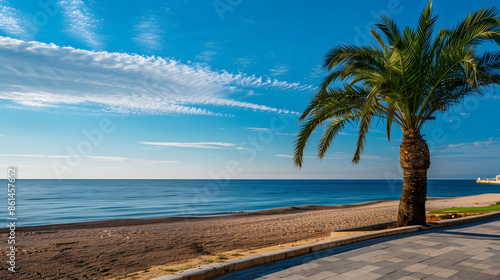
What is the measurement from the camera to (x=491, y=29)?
7.87 metres

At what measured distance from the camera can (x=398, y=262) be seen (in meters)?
5.27

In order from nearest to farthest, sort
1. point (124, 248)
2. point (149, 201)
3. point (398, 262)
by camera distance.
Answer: point (398, 262) → point (124, 248) → point (149, 201)

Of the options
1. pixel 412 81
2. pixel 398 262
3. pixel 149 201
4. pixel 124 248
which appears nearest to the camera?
pixel 398 262

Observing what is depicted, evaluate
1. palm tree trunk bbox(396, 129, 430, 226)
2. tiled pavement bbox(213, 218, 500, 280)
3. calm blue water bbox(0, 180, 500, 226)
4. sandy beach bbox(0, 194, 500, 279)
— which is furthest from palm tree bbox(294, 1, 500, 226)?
calm blue water bbox(0, 180, 500, 226)

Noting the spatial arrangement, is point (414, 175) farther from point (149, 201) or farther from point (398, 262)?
point (149, 201)

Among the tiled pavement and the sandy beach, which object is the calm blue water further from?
the tiled pavement

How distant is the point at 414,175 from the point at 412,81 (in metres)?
2.84

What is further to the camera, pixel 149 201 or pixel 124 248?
pixel 149 201

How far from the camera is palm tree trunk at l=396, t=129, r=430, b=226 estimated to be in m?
8.99

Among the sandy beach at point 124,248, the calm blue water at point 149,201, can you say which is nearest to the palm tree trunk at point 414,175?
the sandy beach at point 124,248

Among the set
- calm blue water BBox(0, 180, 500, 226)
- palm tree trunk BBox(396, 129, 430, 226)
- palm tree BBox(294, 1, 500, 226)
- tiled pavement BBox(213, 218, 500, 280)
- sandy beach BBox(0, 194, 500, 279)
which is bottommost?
calm blue water BBox(0, 180, 500, 226)

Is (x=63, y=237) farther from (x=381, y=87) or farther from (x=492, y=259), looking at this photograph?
(x=492, y=259)

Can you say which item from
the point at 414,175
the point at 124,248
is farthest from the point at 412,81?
the point at 124,248

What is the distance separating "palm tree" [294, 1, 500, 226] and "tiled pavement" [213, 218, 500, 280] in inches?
94.4
